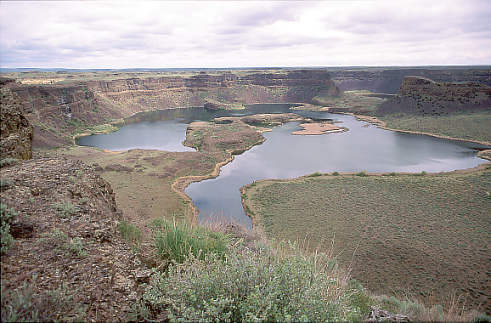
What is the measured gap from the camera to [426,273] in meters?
14.1

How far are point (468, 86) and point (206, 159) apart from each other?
64766 mm

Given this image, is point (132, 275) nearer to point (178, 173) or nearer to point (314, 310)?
point (314, 310)

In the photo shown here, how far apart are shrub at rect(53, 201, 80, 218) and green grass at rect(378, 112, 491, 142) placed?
2355 inches

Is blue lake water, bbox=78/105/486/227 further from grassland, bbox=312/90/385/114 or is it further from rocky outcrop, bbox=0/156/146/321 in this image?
grassland, bbox=312/90/385/114

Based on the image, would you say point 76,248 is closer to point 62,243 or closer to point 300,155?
point 62,243

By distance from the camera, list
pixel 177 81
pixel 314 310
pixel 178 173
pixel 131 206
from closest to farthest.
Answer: pixel 314 310
pixel 131 206
pixel 178 173
pixel 177 81

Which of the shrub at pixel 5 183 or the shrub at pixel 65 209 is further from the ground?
the shrub at pixel 5 183

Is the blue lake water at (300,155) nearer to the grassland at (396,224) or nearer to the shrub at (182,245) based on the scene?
the grassland at (396,224)

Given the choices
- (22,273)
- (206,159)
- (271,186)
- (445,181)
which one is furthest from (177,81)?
(22,273)

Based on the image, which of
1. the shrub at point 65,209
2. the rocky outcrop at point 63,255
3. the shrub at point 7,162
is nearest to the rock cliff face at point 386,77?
the rocky outcrop at point 63,255

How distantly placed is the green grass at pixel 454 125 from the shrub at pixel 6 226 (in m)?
60.8

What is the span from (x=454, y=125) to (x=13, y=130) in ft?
217

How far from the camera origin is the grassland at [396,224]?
45.0 feet

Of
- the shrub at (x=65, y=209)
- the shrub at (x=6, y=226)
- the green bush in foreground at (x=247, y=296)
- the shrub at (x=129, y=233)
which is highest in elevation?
the shrub at (x=6, y=226)
